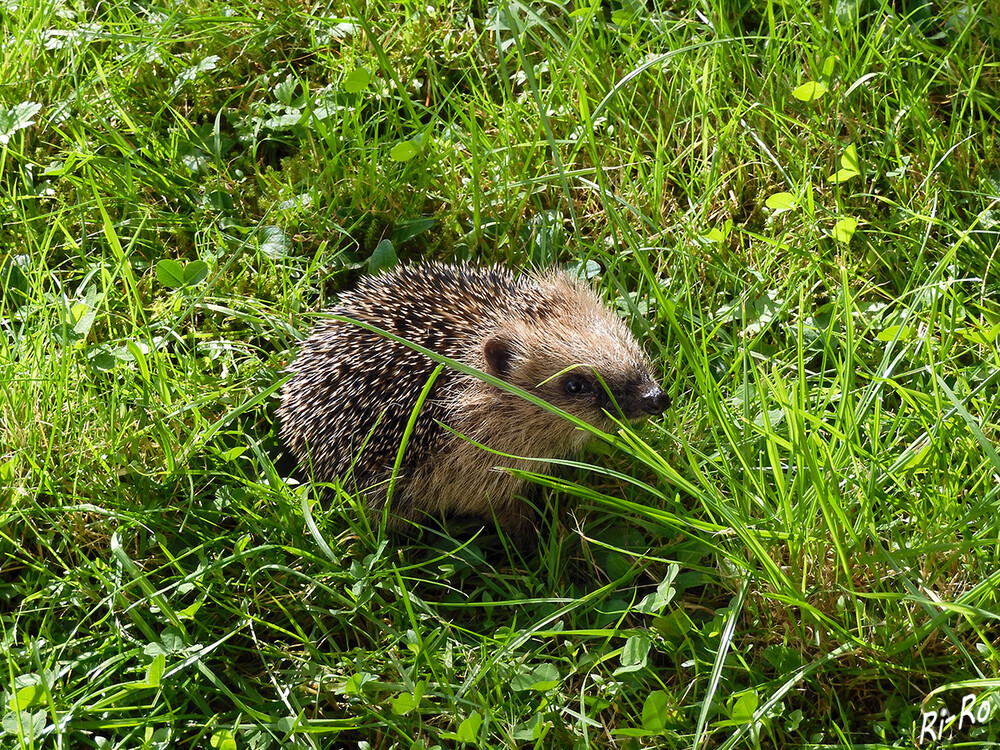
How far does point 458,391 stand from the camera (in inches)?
156

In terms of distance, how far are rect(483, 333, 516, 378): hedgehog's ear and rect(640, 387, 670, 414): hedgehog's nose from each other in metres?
0.58

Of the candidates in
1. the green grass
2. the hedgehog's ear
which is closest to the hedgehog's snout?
the green grass

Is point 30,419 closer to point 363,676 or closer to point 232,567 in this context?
point 232,567

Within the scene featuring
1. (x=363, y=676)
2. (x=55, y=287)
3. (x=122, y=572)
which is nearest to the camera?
(x=363, y=676)

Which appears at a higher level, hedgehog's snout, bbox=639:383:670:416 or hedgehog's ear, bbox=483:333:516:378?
hedgehog's ear, bbox=483:333:516:378

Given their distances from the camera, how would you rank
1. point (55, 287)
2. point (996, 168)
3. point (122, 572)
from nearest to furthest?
point (122, 572) < point (996, 168) < point (55, 287)

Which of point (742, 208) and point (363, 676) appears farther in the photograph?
point (742, 208)

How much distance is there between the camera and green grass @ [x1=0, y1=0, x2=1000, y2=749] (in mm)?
3250

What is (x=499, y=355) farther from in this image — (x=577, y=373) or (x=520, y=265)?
(x=520, y=265)

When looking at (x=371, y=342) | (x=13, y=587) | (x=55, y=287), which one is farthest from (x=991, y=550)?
(x=55, y=287)

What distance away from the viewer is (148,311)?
15.1 feet

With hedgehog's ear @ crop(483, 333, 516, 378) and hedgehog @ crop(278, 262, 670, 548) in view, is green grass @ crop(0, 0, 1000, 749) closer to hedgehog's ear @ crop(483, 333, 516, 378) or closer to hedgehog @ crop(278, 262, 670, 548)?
hedgehog @ crop(278, 262, 670, 548)

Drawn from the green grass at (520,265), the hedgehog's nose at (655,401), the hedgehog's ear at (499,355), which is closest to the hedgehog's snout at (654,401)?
the hedgehog's nose at (655,401)

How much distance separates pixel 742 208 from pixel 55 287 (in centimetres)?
343
